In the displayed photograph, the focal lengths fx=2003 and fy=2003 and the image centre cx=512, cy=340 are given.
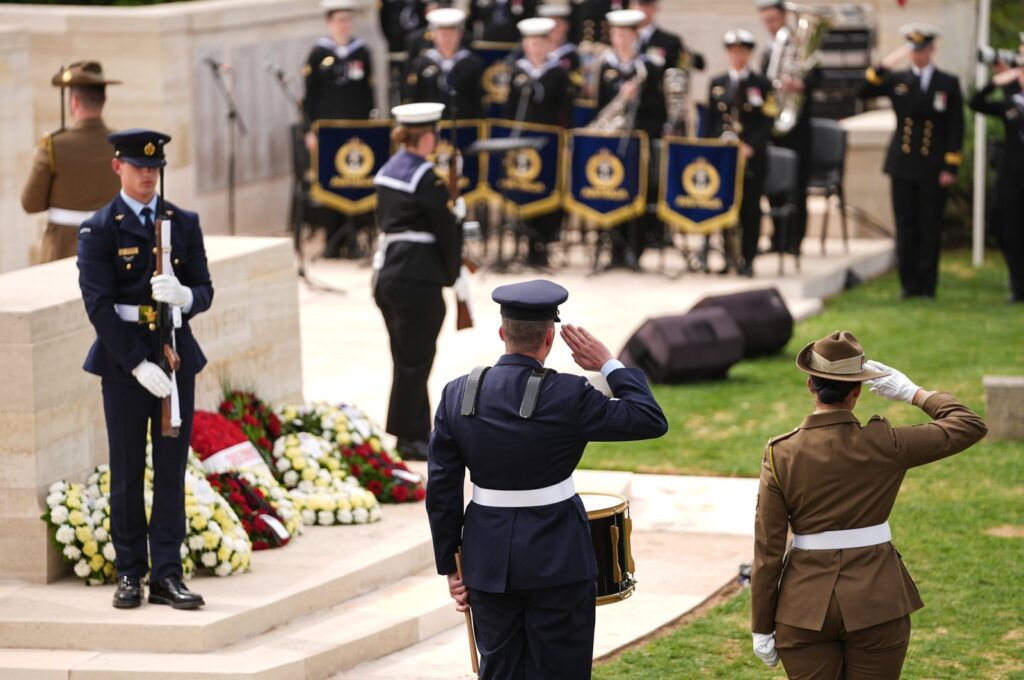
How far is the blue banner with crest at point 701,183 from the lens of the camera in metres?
18.1

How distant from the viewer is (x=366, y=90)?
19.9 m

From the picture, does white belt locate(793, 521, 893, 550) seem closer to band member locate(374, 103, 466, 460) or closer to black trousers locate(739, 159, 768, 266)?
band member locate(374, 103, 466, 460)

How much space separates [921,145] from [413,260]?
24.6ft

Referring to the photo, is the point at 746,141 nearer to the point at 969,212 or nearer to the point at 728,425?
the point at 969,212

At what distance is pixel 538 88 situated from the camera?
18984mm

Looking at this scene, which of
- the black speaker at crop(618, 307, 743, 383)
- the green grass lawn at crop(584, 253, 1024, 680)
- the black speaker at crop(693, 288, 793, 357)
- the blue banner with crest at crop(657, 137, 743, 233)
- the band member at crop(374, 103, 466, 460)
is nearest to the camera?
the green grass lawn at crop(584, 253, 1024, 680)

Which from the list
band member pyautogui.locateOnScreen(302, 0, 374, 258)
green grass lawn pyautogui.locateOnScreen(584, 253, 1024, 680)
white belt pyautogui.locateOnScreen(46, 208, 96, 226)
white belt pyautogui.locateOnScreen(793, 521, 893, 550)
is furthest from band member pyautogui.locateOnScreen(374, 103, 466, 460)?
band member pyautogui.locateOnScreen(302, 0, 374, 258)

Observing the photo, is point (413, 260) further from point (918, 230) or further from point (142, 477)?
point (918, 230)

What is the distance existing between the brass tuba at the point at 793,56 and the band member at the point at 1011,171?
200cm

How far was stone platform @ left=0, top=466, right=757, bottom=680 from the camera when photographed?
8.12m

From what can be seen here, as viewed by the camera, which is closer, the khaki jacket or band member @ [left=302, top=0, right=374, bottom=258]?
the khaki jacket

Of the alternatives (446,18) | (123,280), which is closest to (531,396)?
(123,280)

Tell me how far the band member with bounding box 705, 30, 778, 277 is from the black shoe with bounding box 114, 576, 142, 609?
10834 millimetres

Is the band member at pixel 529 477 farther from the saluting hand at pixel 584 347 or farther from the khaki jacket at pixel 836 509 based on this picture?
the khaki jacket at pixel 836 509
